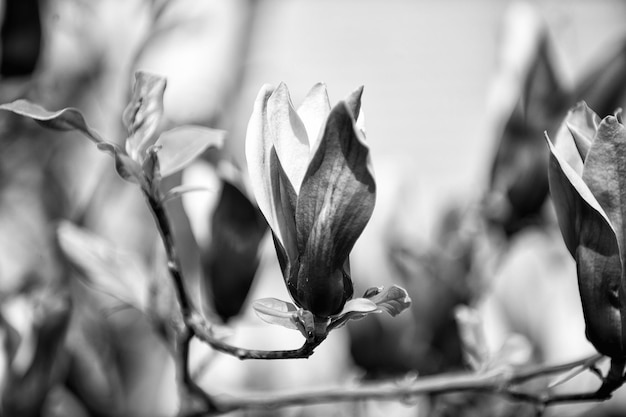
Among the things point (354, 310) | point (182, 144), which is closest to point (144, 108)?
point (182, 144)

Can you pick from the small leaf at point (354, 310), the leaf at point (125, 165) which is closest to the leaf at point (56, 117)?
the leaf at point (125, 165)

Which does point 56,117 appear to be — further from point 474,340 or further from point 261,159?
point 474,340

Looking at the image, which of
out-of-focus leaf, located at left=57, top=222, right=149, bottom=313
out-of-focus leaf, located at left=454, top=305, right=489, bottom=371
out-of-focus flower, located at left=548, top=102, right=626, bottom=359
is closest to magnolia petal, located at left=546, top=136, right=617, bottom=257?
out-of-focus flower, located at left=548, top=102, right=626, bottom=359

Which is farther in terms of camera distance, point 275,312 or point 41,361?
point 41,361

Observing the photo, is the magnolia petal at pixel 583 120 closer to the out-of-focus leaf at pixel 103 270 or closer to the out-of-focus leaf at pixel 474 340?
the out-of-focus leaf at pixel 474 340

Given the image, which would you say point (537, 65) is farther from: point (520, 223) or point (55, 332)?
point (55, 332)

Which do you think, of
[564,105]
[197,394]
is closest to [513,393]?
[197,394]
